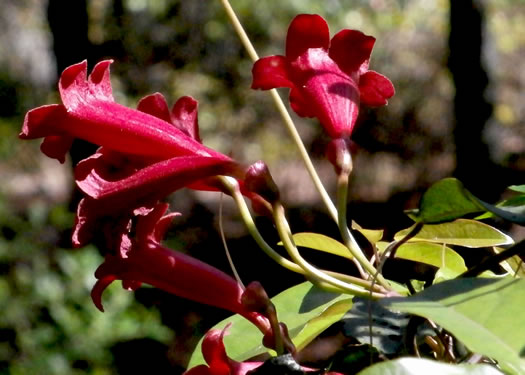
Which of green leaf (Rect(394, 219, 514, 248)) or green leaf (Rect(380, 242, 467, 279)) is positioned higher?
green leaf (Rect(394, 219, 514, 248))

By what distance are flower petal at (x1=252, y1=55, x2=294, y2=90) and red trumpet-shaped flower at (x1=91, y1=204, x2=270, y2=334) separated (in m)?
0.15

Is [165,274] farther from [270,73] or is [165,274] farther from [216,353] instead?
[270,73]

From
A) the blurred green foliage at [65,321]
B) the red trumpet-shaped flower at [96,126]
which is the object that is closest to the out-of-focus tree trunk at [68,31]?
the blurred green foliage at [65,321]

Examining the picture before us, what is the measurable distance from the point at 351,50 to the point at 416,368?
0.37 m

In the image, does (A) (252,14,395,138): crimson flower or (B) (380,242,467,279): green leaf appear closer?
(A) (252,14,395,138): crimson flower

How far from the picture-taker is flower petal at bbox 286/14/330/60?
806 mm

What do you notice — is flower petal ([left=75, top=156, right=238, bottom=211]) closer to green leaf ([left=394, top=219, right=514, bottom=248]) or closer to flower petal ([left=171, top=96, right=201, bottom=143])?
flower petal ([left=171, top=96, right=201, bottom=143])

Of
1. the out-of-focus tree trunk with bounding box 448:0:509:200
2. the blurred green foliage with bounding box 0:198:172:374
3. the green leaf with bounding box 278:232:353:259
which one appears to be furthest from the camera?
the out-of-focus tree trunk with bounding box 448:0:509:200

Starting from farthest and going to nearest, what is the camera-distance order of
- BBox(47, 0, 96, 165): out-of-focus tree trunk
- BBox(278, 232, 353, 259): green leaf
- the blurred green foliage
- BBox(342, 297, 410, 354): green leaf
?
A: BBox(47, 0, 96, 165): out-of-focus tree trunk, the blurred green foliage, BBox(278, 232, 353, 259): green leaf, BBox(342, 297, 410, 354): green leaf

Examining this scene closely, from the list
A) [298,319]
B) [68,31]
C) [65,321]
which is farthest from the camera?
[68,31]

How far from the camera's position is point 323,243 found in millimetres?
958

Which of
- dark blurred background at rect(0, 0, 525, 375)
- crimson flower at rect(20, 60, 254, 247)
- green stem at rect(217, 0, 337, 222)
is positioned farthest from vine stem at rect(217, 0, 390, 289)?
dark blurred background at rect(0, 0, 525, 375)

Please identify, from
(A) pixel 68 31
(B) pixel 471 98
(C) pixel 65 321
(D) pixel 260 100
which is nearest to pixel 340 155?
(C) pixel 65 321

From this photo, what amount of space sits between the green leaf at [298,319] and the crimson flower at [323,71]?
0.18 meters
